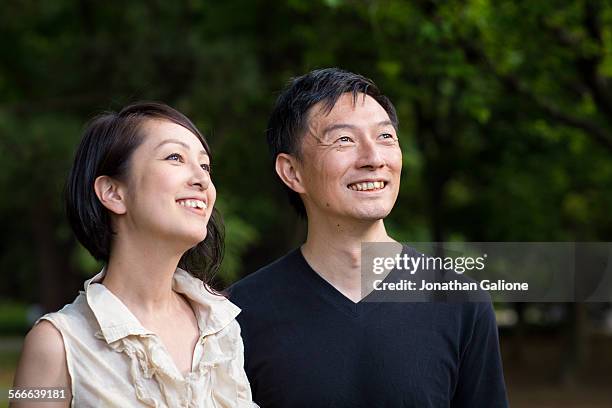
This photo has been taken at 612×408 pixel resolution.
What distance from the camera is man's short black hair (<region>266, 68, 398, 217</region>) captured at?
286cm

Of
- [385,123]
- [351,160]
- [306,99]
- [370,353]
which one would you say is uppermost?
[306,99]

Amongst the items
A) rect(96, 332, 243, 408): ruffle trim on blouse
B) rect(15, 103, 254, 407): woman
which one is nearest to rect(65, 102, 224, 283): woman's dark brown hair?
rect(15, 103, 254, 407): woman

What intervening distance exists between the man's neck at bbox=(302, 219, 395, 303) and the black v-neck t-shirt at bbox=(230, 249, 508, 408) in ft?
0.11

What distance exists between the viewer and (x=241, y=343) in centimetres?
253

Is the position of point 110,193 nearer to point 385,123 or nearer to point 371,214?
point 371,214

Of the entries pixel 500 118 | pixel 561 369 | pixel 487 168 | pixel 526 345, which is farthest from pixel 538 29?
pixel 526 345

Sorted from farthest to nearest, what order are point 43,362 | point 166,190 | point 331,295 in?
point 331,295 < point 166,190 < point 43,362

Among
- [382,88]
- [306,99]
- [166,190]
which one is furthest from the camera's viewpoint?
[382,88]

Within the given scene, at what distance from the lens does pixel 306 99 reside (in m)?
2.90

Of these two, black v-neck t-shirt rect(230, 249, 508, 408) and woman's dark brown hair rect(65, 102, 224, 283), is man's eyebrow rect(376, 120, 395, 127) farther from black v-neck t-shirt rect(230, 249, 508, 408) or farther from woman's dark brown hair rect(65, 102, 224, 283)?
woman's dark brown hair rect(65, 102, 224, 283)

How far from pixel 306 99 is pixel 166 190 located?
73 cm

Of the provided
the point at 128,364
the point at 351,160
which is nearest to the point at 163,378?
the point at 128,364

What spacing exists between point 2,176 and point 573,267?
9306 mm

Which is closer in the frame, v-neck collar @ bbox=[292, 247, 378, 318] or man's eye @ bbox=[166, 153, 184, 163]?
man's eye @ bbox=[166, 153, 184, 163]
